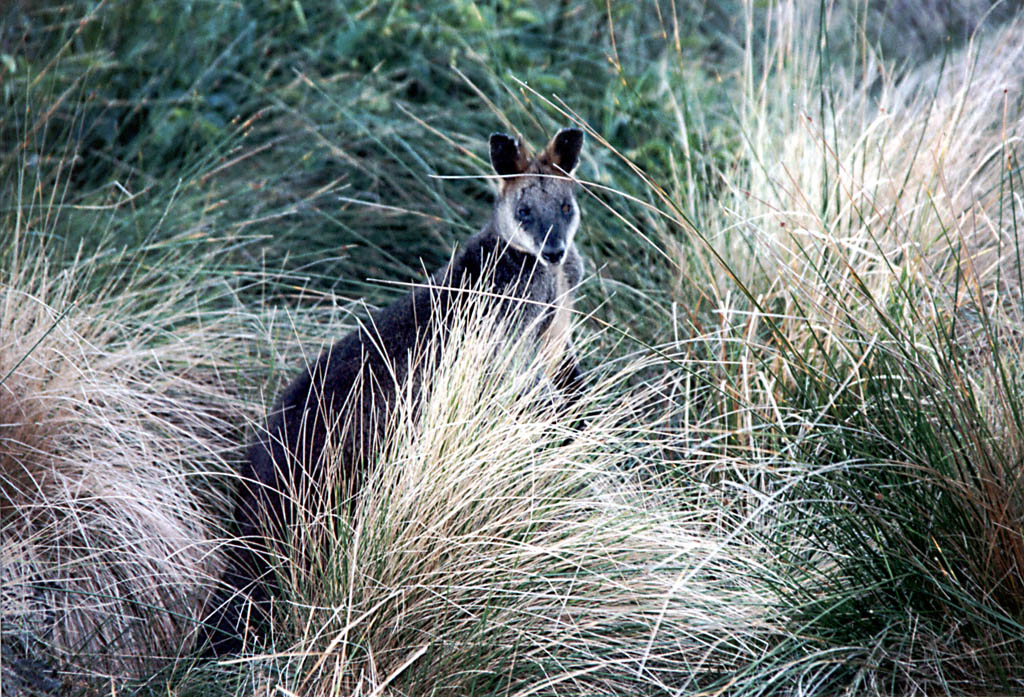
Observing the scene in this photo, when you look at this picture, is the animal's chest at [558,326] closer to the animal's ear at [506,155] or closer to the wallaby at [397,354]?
the wallaby at [397,354]

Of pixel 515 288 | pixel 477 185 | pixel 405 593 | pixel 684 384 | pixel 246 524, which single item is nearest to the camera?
pixel 405 593

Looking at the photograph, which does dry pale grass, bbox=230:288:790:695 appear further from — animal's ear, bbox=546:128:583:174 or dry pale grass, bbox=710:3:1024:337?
animal's ear, bbox=546:128:583:174

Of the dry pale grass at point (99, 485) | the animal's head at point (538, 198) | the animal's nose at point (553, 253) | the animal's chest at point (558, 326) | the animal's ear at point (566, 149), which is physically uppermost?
the animal's ear at point (566, 149)

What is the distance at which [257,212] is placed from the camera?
16.8 ft

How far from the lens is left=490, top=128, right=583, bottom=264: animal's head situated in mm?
3842

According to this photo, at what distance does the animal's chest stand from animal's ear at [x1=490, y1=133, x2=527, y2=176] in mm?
405

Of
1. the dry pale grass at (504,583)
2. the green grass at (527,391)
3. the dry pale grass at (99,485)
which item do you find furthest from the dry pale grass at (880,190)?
the dry pale grass at (99,485)

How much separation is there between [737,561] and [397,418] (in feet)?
3.88

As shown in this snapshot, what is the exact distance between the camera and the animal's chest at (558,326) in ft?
11.4

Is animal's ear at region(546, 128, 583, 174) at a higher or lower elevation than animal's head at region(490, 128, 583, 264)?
higher

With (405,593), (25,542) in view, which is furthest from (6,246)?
(405,593)

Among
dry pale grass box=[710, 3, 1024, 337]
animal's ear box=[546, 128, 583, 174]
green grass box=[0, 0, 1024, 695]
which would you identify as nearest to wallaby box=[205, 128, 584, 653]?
animal's ear box=[546, 128, 583, 174]

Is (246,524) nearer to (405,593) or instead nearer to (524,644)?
(405,593)

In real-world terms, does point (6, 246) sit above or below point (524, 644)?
above
